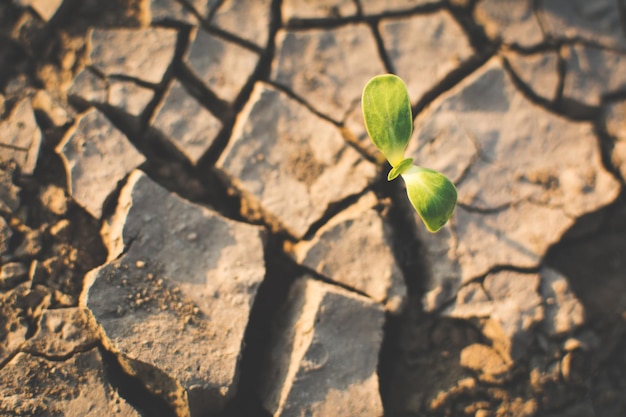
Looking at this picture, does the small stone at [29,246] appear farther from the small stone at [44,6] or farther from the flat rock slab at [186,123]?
the small stone at [44,6]

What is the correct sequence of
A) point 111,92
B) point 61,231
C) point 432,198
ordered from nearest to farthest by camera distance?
point 432,198
point 61,231
point 111,92

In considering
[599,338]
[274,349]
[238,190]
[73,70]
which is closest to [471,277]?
[599,338]

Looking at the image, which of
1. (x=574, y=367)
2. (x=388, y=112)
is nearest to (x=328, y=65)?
(x=388, y=112)

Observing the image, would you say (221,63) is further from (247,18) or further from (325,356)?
(325,356)

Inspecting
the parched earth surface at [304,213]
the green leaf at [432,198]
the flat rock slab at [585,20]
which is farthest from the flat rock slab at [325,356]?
the flat rock slab at [585,20]

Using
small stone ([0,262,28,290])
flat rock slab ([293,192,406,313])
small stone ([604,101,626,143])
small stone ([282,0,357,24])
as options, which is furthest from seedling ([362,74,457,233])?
small stone ([0,262,28,290])

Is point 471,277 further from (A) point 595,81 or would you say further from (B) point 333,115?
(A) point 595,81
